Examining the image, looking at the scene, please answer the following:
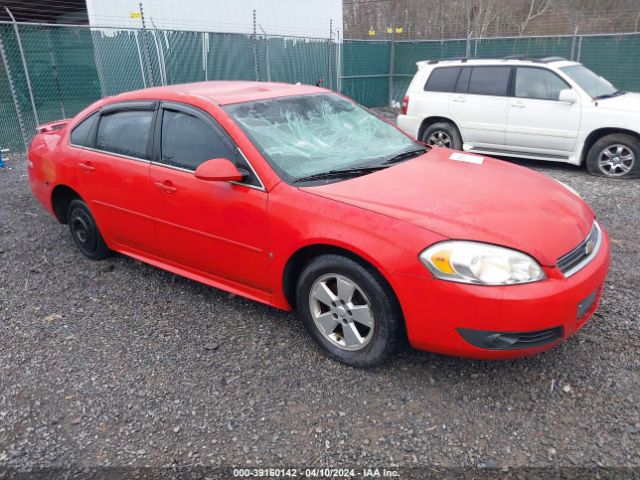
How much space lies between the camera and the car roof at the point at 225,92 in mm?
3604

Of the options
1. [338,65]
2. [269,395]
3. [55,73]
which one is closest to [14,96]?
[55,73]

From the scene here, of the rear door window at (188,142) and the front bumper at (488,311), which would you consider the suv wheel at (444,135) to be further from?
the front bumper at (488,311)

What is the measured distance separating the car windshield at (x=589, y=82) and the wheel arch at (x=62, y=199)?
22.8ft

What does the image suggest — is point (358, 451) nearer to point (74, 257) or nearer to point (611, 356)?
point (611, 356)

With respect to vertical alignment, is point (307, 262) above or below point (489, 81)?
below

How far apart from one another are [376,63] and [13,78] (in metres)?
10.4

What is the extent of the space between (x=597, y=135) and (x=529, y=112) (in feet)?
3.29

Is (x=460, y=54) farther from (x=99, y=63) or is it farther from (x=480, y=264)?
(x=480, y=264)

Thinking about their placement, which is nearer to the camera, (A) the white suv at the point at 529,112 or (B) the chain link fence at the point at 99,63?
(A) the white suv at the point at 529,112

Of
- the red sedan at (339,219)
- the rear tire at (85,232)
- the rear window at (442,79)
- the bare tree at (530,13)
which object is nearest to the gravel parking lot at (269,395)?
the red sedan at (339,219)

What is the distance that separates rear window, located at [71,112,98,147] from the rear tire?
21.0 inches

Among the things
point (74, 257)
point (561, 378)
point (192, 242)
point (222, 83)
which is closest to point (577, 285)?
point (561, 378)

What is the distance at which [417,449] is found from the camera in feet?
8.04

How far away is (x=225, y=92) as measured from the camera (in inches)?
147
